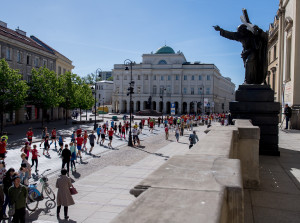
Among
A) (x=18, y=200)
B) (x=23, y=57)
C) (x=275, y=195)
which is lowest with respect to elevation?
(x=18, y=200)

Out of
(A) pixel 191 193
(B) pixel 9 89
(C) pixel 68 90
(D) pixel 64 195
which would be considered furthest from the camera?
(C) pixel 68 90

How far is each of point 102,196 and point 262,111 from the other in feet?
19.5

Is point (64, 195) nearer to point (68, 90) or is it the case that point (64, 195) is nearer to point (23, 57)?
point (23, 57)

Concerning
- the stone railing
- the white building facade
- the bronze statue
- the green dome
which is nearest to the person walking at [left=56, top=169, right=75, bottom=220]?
the stone railing

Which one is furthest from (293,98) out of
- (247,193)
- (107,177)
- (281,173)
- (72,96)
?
(72,96)

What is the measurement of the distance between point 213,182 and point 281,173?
16.0ft

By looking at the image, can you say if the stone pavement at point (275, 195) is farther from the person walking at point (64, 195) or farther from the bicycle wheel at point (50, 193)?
the bicycle wheel at point (50, 193)

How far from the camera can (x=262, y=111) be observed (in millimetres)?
8531

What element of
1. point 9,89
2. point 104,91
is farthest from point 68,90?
point 104,91

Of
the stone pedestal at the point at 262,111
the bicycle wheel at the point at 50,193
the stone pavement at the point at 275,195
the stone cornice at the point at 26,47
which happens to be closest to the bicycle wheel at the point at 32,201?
the bicycle wheel at the point at 50,193

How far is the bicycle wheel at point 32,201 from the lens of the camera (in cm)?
894

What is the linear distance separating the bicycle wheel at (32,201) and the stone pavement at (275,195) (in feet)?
22.1

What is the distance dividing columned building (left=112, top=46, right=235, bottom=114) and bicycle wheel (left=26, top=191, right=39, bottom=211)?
90.1 m

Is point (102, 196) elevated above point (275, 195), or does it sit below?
below
